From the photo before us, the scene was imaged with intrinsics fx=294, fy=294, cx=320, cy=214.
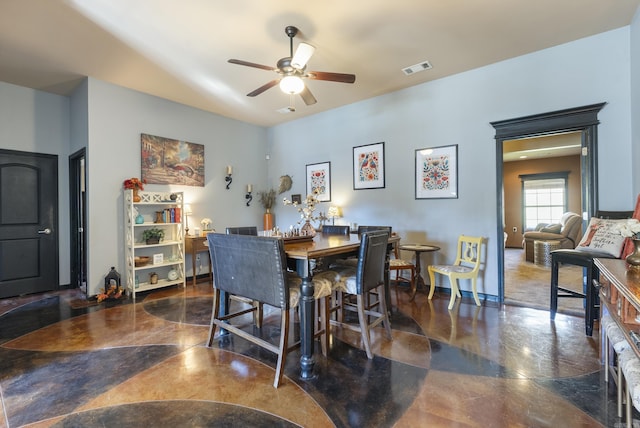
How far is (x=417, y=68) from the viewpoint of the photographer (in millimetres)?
3703

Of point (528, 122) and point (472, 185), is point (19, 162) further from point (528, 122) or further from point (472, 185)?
point (528, 122)

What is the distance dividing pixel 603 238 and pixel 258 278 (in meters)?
3.06

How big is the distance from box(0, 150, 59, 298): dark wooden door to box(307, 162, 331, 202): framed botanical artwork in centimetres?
398

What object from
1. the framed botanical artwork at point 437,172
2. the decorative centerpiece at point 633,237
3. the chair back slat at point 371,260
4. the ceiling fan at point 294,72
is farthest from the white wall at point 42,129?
the decorative centerpiece at point 633,237

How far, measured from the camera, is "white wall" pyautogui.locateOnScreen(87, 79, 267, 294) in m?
3.97

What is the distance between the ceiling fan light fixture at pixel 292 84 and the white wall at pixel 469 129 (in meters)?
2.21

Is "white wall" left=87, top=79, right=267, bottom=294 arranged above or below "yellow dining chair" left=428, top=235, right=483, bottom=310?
above

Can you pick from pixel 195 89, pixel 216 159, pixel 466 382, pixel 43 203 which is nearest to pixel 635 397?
pixel 466 382

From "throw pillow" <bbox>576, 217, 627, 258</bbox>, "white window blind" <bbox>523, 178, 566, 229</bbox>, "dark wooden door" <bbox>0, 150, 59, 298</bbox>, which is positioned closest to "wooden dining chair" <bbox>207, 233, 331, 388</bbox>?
"throw pillow" <bbox>576, 217, 627, 258</bbox>

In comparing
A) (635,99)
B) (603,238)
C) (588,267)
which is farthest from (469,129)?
(588,267)

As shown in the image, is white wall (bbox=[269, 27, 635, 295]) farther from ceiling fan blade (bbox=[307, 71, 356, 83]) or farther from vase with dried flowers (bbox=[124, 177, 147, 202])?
vase with dried flowers (bbox=[124, 177, 147, 202])

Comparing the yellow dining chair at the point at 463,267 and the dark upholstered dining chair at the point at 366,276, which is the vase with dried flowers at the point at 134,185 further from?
the yellow dining chair at the point at 463,267

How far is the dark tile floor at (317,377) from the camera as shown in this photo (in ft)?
Answer: 5.41

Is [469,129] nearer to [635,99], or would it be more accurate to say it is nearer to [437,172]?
[437,172]
